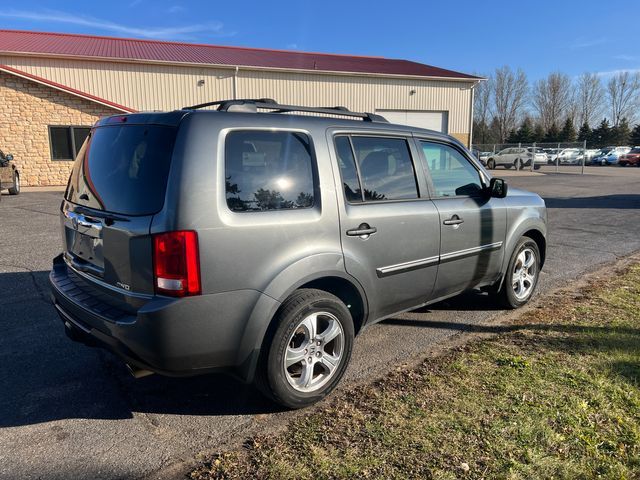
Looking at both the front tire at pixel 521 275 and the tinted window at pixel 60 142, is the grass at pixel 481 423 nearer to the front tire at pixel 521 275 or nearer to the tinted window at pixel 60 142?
the front tire at pixel 521 275

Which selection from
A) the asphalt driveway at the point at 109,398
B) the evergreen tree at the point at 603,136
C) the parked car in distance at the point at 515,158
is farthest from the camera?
the evergreen tree at the point at 603,136

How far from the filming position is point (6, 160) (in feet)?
47.2

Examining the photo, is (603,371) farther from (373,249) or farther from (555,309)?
(373,249)

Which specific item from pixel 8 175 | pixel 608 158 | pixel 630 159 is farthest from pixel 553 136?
pixel 8 175

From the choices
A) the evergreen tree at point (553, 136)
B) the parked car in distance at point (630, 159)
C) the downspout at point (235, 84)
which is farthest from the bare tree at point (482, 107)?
the downspout at point (235, 84)

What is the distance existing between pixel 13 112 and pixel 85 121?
236 centimetres

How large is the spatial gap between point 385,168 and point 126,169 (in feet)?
6.12

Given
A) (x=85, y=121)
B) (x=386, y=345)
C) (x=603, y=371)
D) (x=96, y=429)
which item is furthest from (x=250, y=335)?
(x=85, y=121)

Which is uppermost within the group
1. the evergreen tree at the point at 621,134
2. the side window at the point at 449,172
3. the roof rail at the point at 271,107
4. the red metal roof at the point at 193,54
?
the red metal roof at the point at 193,54

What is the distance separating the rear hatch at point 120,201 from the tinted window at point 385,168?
55.9 inches

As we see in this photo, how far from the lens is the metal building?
1822 centimetres

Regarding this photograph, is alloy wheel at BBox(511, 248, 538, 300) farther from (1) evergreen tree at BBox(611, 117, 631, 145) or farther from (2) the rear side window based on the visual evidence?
(1) evergreen tree at BBox(611, 117, 631, 145)

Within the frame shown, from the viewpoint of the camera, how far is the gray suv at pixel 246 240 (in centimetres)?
262

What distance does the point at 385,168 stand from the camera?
3.76 meters
